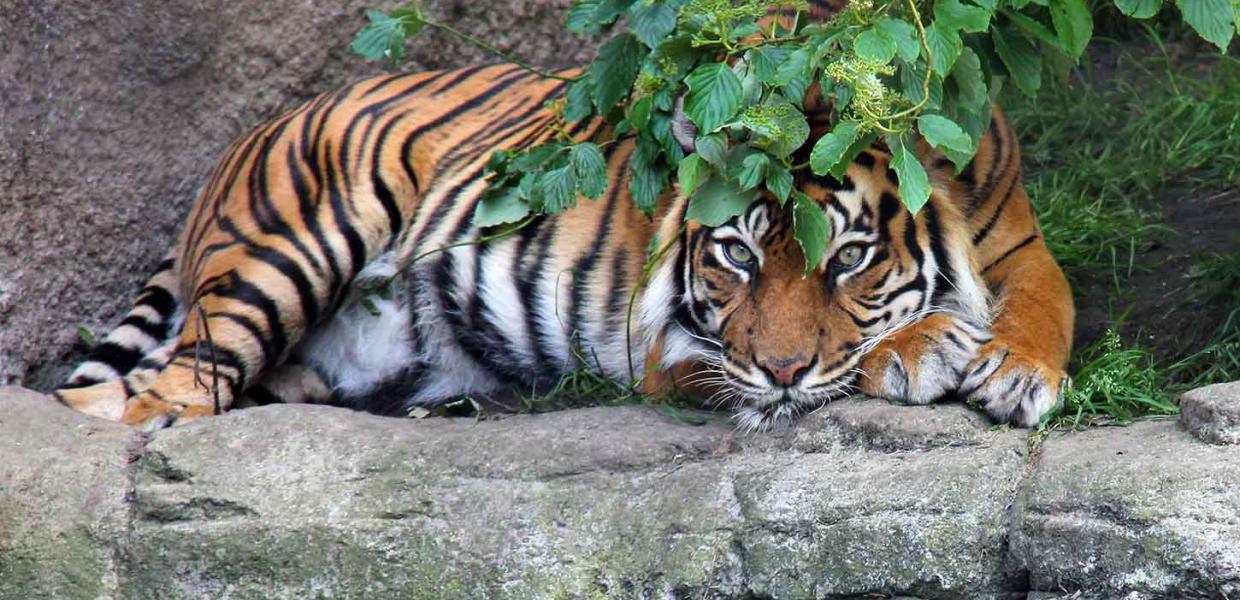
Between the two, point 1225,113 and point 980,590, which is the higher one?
point 980,590

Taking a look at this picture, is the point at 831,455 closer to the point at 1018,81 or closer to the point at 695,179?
the point at 695,179

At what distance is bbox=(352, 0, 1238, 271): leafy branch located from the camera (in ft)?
9.69

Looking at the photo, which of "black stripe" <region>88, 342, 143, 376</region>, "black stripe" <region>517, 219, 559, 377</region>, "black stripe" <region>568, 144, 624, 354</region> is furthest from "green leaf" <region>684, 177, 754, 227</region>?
"black stripe" <region>88, 342, 143, 376</region>

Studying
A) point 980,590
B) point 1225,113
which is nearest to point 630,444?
point 980,590

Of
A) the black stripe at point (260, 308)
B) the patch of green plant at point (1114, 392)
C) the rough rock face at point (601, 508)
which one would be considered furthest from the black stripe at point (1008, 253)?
the black stripe at point (260, 308)

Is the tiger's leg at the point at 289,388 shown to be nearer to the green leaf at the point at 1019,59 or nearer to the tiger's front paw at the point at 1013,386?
the tiger's front paw at the point at 1013,386

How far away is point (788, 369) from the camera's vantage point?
341cm

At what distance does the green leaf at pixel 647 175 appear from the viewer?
3.54m

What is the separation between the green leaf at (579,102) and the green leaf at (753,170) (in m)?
0.54

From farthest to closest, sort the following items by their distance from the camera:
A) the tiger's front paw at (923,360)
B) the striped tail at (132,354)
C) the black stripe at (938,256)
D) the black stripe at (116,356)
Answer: the black stripe at (116,356) < the striped tail at (132,354) < the black stripe at (938,256) < the tiger's front paw at (923,360)

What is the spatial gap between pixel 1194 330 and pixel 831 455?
4.08 feet

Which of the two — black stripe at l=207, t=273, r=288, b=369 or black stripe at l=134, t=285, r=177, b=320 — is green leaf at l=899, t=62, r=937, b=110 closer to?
black stripe at l=207, t=273, r=288, b=369

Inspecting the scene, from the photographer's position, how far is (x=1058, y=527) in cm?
282

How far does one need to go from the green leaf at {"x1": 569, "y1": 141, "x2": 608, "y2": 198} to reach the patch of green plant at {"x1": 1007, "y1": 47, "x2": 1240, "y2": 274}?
1338mm
